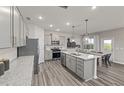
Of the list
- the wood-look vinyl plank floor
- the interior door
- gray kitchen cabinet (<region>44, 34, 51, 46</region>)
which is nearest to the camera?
the wood-look vinyl plank floor

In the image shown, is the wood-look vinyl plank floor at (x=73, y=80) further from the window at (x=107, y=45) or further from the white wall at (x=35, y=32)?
the window at (x=107, y=45)

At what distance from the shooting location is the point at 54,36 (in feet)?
25.5

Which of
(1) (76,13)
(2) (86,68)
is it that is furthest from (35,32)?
(2) (86,68)

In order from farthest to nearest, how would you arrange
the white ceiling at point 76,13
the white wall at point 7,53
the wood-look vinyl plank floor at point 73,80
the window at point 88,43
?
the window at point 88,43 < the white ceiling at point 76,13 < the wood-look vinyl plank floor at point 73,80 < the white wall at point 7,53

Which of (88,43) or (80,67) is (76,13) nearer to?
(80,67)

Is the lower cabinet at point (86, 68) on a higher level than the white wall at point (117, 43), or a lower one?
lower

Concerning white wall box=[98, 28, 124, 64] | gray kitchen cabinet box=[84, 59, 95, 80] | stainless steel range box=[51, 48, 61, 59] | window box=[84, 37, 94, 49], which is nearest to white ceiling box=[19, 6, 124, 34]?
white wall box=[98, 28, 124, 64]

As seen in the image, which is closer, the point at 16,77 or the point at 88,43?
the point at 16,77

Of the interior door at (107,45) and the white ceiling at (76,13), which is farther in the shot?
the interior door at (107,45)

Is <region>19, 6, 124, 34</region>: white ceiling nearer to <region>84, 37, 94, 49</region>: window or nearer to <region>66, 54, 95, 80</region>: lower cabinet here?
<region>66, 54, 95, 80</region>: lower cabinet

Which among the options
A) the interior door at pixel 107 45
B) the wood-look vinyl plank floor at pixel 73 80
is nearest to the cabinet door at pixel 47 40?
the wood-look vinyl plank floor at pixel 73 80

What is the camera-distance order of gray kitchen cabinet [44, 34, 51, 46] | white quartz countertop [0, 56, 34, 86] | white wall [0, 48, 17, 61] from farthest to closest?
gray kitchen cabinet [44, 34, 51, 46], white wall [0, 48, 17, 61], white quartz countertop [0, 56, 34, 86]

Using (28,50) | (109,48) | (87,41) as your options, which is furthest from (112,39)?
(28,50)

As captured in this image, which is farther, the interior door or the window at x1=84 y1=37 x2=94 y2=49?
the window at x1=84 y1=37 x2=94 y2=49
